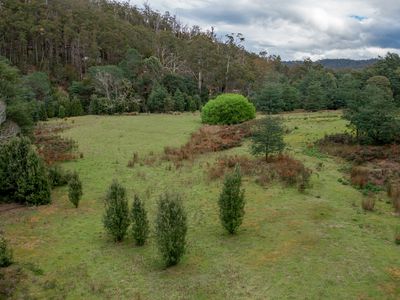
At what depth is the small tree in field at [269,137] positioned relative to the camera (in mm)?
30516

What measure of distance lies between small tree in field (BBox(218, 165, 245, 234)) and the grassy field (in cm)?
68

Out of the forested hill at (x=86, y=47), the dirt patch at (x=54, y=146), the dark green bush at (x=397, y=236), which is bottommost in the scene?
the dark green bush at (x=397, y=236)

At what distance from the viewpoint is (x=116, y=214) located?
18188 millimetres

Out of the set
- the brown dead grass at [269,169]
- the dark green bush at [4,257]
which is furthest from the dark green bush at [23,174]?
the brown dead grass at [269,169]

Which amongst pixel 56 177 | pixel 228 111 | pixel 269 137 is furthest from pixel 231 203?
pixel 228 111

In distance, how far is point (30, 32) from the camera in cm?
9262

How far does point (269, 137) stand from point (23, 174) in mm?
17412

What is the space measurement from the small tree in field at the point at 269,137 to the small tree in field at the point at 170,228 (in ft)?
54.0

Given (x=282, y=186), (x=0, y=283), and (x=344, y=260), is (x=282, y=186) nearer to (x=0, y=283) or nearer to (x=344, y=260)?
(x=344, y=260)

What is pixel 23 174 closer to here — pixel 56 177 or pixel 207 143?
pixel 56 177

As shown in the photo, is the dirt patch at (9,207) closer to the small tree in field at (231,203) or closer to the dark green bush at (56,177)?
the dark green bush at (56,177)

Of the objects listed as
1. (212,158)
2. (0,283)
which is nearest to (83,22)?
(212,158)

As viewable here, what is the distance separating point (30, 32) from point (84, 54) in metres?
13.7

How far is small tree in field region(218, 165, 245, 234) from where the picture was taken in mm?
18109
